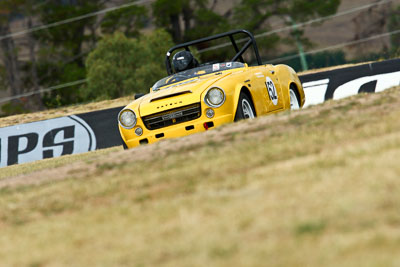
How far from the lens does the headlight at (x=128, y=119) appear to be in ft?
32.2

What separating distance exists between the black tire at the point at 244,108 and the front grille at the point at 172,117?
50cm

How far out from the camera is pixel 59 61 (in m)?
54.2

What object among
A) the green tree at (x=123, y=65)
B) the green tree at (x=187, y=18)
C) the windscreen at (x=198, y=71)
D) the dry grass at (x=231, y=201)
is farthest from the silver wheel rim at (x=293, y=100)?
the green tree at (x=187, y=18)

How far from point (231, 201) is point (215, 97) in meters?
4.39

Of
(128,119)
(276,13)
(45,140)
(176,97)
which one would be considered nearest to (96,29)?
(276,13)

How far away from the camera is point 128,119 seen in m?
9.88

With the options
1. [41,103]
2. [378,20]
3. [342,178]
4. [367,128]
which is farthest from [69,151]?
[378,20]

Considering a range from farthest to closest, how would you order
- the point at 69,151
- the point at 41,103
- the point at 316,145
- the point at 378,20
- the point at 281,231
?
the point at 378,20 < the point at 41,103 < the point at 69,151 < the point at 316,145 < the point at 281,231

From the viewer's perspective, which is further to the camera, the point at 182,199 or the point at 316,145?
the point at 316,145

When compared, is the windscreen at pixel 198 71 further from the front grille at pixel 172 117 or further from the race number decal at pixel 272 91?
the front grille at pixel 172 117

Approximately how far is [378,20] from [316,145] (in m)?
55.0

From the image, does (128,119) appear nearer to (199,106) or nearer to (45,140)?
(199,106)

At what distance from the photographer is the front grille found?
9547 millimetres

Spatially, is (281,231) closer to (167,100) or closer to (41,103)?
(167,100)
